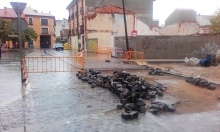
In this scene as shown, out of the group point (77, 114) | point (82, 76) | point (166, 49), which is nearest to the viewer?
point (77, 114)

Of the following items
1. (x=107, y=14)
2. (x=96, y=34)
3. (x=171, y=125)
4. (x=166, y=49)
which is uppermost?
(x=107, y=14)

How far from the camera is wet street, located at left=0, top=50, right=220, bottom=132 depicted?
5.51m

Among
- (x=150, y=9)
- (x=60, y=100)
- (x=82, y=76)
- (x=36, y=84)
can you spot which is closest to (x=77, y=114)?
(x=60, y=100)

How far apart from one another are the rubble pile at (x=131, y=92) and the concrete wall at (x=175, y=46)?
13209mm

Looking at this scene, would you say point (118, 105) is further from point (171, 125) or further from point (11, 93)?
point (11, 93)

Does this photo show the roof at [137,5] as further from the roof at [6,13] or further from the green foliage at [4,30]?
the roof at [6,13]

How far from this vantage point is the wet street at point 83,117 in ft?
18.1

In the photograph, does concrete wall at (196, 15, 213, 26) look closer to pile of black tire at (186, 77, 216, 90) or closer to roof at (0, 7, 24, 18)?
roof at (0, 7, 24, 18)

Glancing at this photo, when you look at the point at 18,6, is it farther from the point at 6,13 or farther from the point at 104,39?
the point at 6,13

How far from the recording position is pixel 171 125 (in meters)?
5.72

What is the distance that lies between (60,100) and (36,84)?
10.5ft

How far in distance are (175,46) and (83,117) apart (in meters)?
20.2

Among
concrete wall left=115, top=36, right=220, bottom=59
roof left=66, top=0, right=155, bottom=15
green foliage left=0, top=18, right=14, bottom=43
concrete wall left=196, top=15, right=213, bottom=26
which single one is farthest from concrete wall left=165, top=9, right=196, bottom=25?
green foliage left=0, top=18, right=14, bottom=43

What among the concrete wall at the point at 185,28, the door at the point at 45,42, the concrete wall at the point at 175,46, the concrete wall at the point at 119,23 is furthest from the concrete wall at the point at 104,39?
the door at the point at 45,42
